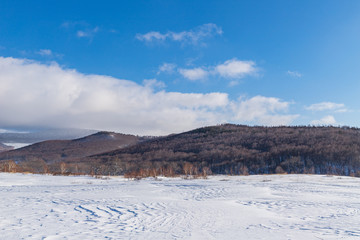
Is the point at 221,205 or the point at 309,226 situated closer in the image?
the point at 309,226

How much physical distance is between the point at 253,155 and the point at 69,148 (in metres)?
73.3

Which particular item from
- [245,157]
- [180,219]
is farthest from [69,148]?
[180,219]

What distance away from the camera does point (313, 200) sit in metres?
9.29

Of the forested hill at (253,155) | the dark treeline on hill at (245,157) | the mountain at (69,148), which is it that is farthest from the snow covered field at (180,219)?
the mountain at (69,148)

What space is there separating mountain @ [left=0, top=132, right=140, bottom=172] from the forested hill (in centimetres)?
2411

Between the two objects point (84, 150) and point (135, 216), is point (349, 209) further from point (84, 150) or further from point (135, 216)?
point (84, 150)

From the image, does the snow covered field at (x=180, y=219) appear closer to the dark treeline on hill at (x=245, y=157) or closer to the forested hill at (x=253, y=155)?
the dark treeline on hill at (x=245, y=157)

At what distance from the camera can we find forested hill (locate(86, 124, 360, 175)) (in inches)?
1382

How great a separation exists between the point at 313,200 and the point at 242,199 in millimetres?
2091

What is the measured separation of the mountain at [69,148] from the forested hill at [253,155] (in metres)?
24.1

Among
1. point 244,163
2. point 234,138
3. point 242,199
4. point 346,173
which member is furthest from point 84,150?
point 242,199

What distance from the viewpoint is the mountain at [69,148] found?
297 ft

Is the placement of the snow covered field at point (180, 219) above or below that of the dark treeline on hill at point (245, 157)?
below

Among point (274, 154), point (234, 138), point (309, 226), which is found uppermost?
point (234, 138)
